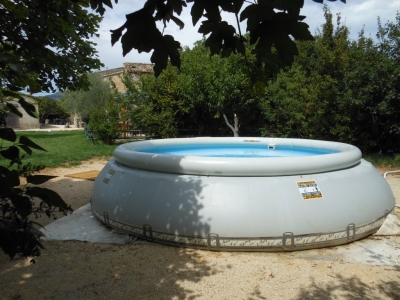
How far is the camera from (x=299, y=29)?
1.38 metres

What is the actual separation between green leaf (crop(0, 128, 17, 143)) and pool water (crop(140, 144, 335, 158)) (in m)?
8.13

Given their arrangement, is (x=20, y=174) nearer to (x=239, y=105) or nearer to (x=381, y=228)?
(x=381, y=228)

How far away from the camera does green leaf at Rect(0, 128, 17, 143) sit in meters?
1.34

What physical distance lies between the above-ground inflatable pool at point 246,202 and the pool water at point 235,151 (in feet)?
14.5

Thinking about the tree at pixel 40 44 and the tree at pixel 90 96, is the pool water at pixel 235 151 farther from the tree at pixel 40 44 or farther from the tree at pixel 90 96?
the tree at pixel 90 96

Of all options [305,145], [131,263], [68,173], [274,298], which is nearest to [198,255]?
[131,263]

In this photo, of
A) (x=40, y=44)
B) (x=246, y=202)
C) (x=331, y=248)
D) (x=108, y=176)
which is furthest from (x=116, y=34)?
(x=108, y=176)

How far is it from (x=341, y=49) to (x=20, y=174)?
1428 centimetres

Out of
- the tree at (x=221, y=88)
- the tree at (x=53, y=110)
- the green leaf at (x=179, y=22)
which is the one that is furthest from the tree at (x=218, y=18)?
the tree at (x=53, y=110)

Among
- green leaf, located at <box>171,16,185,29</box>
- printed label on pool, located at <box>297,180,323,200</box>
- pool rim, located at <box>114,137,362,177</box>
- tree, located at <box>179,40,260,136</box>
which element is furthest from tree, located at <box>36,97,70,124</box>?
green leaf, located at <box>171,16,185,29</box>

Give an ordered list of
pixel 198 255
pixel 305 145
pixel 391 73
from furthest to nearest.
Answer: pixel 391 73, pixel 305 145, pixel 198 255

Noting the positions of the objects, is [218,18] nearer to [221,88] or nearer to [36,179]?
[36,179]

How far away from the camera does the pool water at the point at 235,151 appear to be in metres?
9.91

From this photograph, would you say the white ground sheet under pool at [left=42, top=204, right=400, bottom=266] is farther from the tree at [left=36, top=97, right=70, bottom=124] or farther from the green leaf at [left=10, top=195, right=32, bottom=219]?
the tree at [left=36, top=97, right=70, bottom=124]
